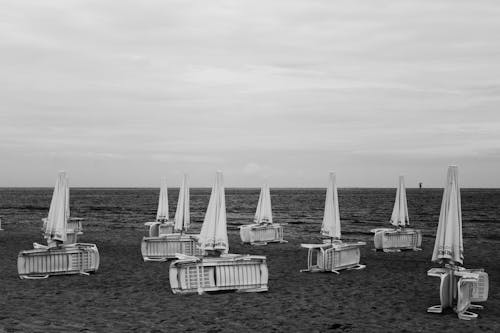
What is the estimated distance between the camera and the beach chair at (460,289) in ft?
33.1

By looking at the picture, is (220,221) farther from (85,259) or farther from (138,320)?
(85,259)

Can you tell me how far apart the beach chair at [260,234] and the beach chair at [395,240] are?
5.19 m

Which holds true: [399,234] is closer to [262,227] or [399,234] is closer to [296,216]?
[262,227]

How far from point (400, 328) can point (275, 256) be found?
1073 cm

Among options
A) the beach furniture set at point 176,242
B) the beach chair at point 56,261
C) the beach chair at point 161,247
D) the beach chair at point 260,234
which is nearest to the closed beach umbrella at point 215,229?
the beach chair at point 56,261

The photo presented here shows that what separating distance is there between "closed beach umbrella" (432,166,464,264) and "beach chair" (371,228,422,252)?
1057 centimetres

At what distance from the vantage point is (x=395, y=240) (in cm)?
2144

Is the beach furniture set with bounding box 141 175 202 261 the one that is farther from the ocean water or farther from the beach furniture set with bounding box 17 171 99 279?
the ocean water

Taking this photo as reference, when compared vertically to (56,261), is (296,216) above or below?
below

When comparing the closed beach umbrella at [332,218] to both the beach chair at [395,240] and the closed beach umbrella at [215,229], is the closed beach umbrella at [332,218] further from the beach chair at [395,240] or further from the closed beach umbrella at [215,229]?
the beach chair at [395,240]

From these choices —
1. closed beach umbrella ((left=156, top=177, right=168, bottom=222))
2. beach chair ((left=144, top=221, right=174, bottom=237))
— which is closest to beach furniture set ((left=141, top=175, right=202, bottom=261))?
closed beach umbrella ((left=156, top=177, right=168, bottom=222))

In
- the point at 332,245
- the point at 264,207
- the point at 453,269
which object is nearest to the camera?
the point at 453,269

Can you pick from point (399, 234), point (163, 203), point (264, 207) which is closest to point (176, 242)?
point (163, 203)

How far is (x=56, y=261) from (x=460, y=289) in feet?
34.8
